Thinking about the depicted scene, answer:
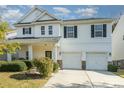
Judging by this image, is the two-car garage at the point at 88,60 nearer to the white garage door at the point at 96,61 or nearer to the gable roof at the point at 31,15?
the white garage door at the point at 96,61

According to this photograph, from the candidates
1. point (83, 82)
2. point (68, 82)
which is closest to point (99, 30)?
point (83, 82)

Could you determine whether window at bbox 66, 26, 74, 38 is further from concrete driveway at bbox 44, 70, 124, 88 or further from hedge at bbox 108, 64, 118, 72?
concrete driveway at bbox 44, 70, 124, 88

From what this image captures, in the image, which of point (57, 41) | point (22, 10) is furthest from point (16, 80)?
point (22, 10)

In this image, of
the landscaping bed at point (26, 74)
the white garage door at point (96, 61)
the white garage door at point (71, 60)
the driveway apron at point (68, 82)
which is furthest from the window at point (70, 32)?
the driveway apron at point (68, 82)

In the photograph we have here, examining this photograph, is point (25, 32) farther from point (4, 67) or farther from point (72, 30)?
point (4, 67)

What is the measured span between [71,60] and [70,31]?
3601 millimetres

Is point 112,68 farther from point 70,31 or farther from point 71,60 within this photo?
point 70,31

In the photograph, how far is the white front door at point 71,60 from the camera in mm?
27391

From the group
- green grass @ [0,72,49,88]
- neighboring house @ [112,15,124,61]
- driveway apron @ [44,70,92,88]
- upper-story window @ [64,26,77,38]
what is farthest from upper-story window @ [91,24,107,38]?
green grass @ [0,72,49,88]

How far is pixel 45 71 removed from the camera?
17.6 metres

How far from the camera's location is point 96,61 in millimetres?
26891

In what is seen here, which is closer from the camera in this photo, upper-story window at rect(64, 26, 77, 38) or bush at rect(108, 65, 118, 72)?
bush at rect(108, 65, 118, 72)

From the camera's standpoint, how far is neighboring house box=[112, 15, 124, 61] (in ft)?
105

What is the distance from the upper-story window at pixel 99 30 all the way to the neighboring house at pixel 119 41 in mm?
6232
